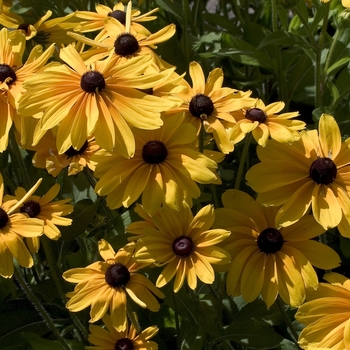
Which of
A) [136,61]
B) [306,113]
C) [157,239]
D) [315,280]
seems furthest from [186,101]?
[306,113]

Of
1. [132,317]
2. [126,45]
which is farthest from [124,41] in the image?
[132,317]

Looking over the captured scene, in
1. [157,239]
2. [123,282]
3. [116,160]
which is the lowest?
[123,282]

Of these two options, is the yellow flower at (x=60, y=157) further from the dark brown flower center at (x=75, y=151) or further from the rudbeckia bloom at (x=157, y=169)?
the rudbeckia bloom at (x=157, y=169)

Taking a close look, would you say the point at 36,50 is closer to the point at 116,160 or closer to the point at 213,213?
the point at 116,160

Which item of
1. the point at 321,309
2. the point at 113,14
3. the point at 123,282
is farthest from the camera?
the point at 113,14

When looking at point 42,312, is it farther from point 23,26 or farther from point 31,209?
point 23,26

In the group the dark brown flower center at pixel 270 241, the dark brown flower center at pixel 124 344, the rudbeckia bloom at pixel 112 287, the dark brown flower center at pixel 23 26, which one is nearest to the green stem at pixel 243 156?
the dark brown flower center at pixel 270 241
